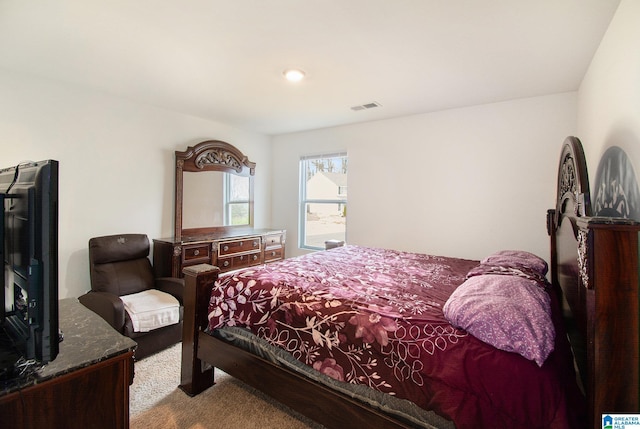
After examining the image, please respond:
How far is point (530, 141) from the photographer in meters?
3.14

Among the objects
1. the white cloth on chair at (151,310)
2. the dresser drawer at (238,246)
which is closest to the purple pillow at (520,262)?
the white cloth on chair at (151,310)

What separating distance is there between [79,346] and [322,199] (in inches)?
153

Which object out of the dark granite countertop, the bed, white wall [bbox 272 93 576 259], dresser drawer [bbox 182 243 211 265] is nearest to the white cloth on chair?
dresser drawer [bbox 182 243 211 265]

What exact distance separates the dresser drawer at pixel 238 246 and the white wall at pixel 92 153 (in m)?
0.74

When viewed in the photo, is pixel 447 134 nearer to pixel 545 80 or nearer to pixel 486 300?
pixel 545 80

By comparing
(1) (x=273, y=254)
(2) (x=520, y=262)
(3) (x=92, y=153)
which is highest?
(3) (x=92, y=153)

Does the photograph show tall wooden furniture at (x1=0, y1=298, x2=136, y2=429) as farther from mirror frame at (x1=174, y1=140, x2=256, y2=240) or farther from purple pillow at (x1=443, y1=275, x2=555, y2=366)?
mirror frame at (x1=174, y1=140, x2=256, y2=240)

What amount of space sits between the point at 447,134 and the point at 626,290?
308 centimetres

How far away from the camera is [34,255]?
81cm

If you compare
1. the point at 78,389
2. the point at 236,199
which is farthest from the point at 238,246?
the point at 78,389

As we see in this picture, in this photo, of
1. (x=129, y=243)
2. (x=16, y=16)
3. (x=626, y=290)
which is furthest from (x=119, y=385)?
(x=129, y=243)

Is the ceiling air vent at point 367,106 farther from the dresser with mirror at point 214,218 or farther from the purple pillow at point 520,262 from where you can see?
the purple pillow at point 520,262

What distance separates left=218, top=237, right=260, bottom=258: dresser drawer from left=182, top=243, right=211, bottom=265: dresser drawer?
19 cm

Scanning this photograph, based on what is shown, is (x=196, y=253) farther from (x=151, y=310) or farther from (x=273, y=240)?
(x=273, y=240)
